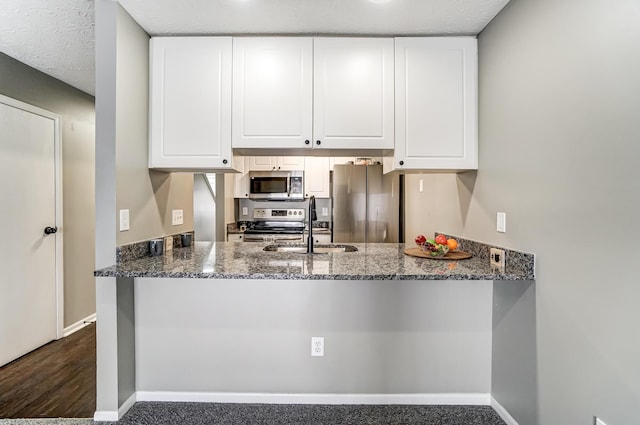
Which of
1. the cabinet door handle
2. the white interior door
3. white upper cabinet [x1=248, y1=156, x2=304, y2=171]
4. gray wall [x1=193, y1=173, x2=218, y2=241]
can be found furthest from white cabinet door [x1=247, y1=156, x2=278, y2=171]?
the cabinet door handle

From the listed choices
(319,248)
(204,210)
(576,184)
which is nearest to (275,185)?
(204,210)

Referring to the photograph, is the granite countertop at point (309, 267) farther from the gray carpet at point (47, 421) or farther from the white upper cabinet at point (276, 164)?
the white upper cabinet at point (276, 164)

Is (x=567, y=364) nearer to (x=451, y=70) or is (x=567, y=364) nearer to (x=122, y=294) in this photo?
(x=451, y=70)

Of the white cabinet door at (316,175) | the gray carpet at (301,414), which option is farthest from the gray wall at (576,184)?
the white cabinet door at (316,175)

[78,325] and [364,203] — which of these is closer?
[78,325]

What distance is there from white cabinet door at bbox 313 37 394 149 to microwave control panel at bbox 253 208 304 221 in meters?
2.72

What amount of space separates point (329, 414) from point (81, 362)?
199 centimetres

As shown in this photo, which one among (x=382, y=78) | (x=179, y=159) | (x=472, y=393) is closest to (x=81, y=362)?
(x=179, y=159)

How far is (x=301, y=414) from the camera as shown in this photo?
6.10 ft

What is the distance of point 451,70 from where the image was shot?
201cm

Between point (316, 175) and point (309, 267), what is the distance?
9.47 ft

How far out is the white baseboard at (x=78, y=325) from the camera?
9.66 feet

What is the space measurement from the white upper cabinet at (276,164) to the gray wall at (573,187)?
2.85 meters

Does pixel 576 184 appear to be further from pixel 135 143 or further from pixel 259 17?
pixel 135 143
